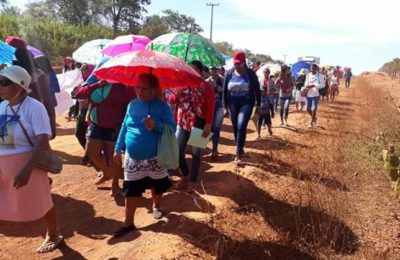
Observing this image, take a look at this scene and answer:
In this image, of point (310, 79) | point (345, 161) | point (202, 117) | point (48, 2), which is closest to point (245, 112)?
point (202, 117)

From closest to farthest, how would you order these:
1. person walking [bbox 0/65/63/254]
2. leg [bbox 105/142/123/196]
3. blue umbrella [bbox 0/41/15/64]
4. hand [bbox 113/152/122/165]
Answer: person walking [bbox 0/65/63/254]
hand [bbox 113/152/122/165]
blue umbrella [bbox 0/41/15/64]
leg [bbox 105/142/123/196]

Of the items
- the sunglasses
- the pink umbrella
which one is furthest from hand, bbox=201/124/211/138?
the pink umbrella

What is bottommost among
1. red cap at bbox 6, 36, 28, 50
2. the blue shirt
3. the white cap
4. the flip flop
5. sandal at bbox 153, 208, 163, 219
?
the flip flop

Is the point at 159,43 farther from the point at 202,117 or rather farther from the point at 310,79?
the point at 310,79

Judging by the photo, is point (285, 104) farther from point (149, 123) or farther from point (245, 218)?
point (149, 123)

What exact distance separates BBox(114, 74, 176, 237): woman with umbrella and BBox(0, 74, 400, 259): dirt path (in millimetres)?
500

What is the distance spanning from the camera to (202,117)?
19.2ft

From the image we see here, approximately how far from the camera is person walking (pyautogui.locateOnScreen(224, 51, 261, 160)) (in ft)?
23.5

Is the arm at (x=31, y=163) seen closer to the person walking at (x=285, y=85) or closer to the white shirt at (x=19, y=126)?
the white shirt at (x=19, y=126)

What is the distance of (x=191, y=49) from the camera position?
5906 mm

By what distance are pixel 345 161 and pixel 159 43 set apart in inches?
167

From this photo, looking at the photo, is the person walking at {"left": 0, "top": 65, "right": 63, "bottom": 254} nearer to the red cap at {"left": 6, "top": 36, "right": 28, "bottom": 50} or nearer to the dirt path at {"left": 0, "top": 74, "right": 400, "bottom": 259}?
the dirt path at {"left": 0, "top": 74, "right": 400, "bottom": 259}

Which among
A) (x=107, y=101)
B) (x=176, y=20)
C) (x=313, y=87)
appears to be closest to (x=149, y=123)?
(x=107, y=101)

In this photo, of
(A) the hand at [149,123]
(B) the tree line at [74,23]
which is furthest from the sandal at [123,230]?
(B) the tree line at [74,23]
